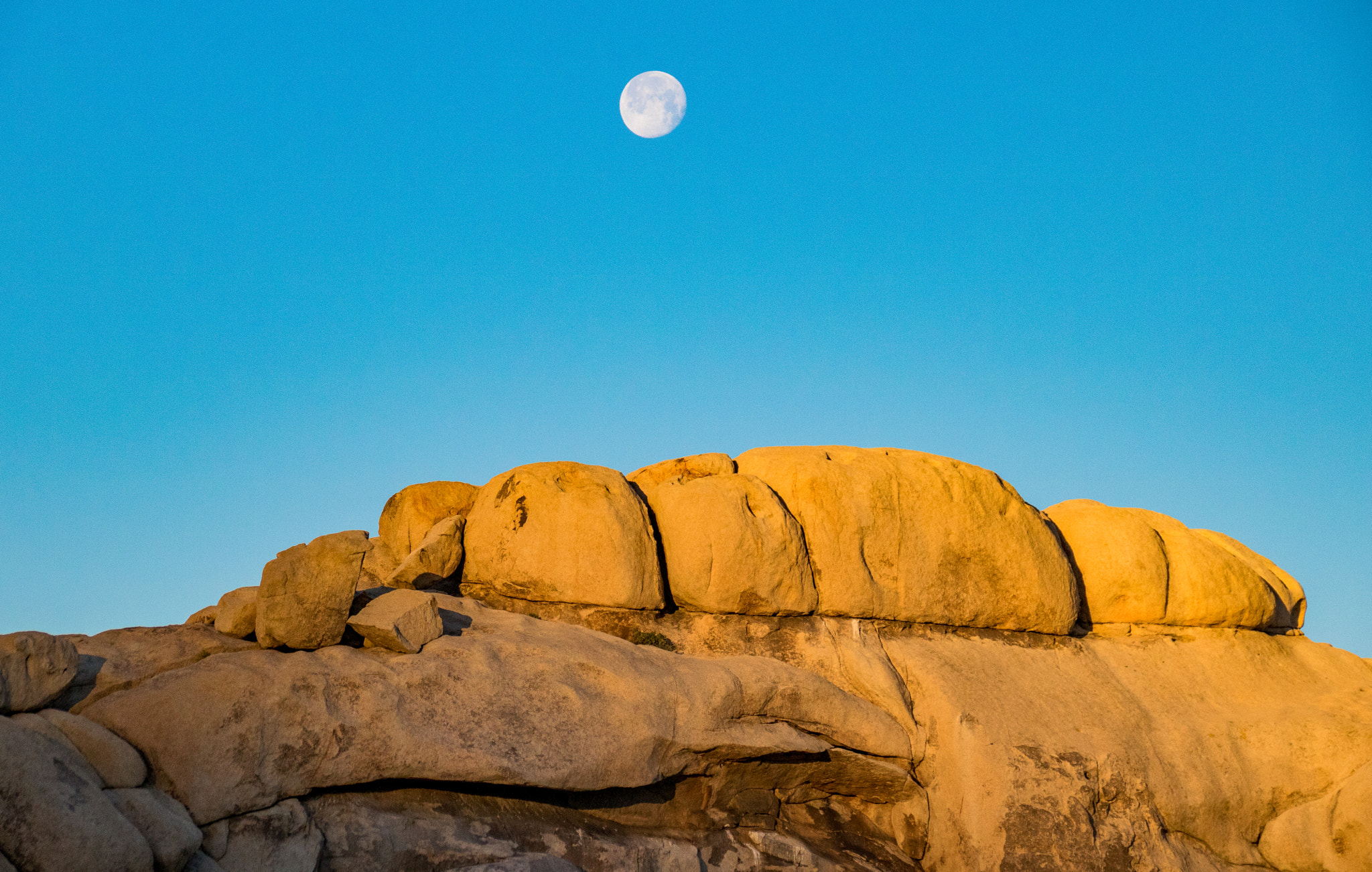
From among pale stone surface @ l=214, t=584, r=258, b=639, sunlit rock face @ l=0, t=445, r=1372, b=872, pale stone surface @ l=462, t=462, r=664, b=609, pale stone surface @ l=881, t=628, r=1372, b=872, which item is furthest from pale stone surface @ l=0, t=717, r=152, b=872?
pale stone surface @ l=881, t=628, r=1372, b=872

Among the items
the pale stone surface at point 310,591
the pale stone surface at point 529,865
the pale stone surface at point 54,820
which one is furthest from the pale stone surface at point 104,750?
the pale stone surface at point 529,865

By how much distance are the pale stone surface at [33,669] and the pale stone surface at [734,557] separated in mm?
8784

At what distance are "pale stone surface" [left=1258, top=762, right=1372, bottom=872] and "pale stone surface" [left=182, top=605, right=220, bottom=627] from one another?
15.7m

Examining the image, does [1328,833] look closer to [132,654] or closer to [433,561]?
[433,561]

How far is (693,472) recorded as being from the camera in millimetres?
18141

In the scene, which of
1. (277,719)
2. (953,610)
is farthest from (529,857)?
Answer: (953,610)

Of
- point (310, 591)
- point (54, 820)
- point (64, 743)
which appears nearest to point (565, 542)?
point (310, 591)

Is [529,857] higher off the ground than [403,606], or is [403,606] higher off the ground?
[403,606]

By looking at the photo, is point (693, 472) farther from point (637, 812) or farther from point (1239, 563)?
point (1239, 563)

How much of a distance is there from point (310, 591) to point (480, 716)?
8.34 feet

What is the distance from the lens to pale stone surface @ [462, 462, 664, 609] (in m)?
15.5

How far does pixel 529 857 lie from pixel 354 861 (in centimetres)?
185

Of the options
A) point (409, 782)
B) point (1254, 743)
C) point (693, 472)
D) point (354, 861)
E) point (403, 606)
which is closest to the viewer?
point (354, 861)

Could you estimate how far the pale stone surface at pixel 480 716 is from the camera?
9883 mm
